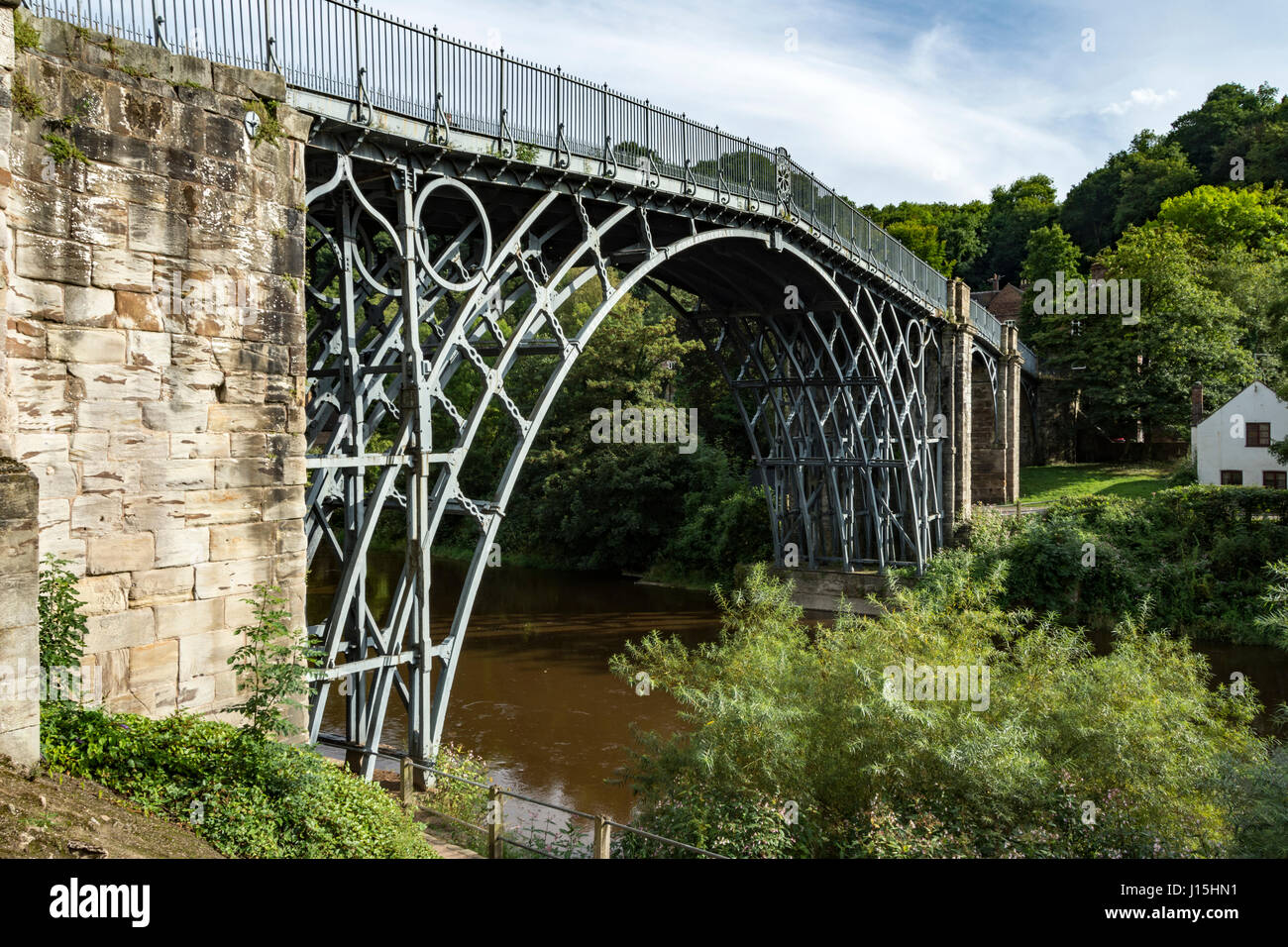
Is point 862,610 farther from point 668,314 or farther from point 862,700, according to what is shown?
point 668,314

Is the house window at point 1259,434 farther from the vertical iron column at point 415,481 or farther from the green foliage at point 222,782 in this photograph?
the green foliage at point 222,782

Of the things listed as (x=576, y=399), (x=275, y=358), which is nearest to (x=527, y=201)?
(x=275, y=358)

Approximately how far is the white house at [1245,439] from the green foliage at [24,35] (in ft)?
114

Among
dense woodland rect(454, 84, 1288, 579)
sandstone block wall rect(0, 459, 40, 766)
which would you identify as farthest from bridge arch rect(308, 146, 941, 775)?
dense woodland rect(454, 84, 1288, 579)

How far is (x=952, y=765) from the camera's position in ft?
32.2

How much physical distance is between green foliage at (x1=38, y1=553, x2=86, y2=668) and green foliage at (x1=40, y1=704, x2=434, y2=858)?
338 millimetres

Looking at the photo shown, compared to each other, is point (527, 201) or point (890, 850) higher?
point (527, 201)

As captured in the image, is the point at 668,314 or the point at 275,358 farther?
the point at 668,314

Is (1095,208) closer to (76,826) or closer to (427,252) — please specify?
(427,252)

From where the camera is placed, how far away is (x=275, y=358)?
26.9ft

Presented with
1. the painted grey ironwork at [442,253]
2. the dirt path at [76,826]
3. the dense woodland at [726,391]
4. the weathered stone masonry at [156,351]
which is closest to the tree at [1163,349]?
the dense woodland at [726,391]

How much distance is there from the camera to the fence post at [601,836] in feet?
28.9

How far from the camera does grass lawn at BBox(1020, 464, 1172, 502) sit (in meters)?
38.9
